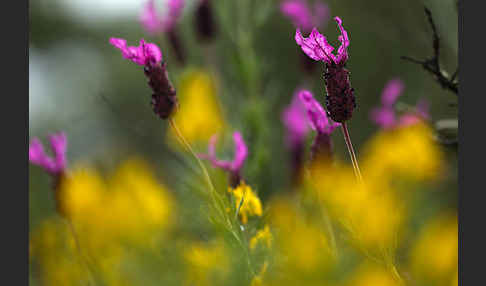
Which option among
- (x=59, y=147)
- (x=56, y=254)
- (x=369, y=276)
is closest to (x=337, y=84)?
(x=369, y=276)

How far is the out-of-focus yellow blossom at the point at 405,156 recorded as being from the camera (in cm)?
83

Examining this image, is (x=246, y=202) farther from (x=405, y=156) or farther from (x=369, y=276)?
(x=405, y=156)

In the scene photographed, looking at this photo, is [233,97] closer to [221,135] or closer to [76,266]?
[221,135]

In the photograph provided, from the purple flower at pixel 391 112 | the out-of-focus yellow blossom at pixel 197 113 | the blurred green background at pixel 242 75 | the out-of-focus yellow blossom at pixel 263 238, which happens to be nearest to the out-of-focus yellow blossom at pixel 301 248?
the out-of-focus yellow blossom at pixel 263 238

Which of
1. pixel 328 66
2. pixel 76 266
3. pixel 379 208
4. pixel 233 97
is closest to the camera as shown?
pixel 328 66

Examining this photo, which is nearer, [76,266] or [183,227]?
[76,266]

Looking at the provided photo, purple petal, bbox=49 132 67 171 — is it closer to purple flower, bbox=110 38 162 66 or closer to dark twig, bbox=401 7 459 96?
purple flower, bbox=110 38 162 66

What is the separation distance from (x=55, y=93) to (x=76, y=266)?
160 centimetres

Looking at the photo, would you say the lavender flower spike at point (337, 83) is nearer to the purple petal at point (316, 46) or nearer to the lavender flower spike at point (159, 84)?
the purple petal at point (316, 46)

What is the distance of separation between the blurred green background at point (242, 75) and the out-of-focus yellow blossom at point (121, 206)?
0.18 feet

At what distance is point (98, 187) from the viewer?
1.05 m

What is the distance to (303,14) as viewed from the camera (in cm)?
81

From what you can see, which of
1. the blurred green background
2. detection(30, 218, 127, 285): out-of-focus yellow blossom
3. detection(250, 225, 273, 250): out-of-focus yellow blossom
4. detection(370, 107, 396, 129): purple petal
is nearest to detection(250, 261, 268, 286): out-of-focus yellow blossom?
detection(250, 225, 273, 250): out-of-focus yellow blossom

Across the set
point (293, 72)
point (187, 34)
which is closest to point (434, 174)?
point (293, 72)
